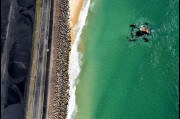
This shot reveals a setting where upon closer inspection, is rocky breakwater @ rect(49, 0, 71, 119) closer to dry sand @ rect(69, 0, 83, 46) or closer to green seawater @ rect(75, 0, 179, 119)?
dry sand @ rect(69, 0, 83, 46)

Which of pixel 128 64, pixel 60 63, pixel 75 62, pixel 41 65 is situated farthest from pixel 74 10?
pixel 128 64

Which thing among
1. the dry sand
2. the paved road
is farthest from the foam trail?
the paved road

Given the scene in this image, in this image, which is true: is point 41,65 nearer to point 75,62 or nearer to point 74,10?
point 75,62

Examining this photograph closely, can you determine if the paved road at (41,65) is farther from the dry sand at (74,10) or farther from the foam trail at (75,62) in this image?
the dry sand at (74,10)

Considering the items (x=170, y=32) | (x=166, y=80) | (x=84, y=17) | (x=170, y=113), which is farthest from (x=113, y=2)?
(x=170, y=113)

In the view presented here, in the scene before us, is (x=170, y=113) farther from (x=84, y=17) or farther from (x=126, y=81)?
(x=84, y=17)
